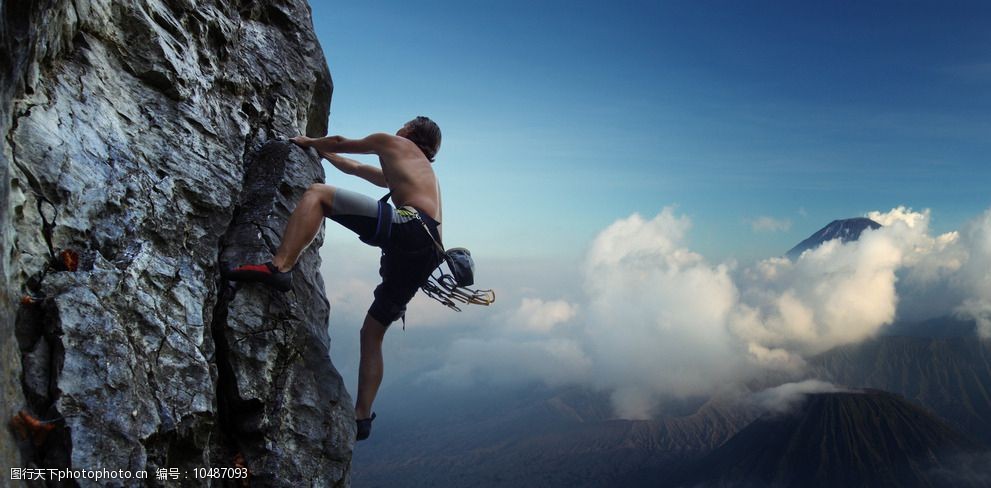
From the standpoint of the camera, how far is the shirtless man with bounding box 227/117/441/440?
7281 mm

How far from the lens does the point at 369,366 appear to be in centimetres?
884

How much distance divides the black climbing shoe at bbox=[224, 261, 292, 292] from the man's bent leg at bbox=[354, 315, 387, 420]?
194 cm

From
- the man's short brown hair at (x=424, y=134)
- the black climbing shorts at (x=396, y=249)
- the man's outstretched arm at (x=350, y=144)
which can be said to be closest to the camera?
the black climbing shorts at (x=396, y=249)

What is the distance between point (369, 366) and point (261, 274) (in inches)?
96.3

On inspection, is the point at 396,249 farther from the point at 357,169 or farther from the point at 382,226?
the point at 357,169

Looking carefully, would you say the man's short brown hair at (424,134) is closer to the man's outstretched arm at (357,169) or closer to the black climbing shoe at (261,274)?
the man's outstretched arm at (357,169)

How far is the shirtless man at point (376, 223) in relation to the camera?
7.28m

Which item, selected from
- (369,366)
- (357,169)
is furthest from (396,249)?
(357,169)

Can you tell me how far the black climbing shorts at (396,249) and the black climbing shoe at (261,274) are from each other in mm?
997

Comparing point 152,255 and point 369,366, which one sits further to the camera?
point 369,366

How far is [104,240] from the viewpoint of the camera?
5.89 meters

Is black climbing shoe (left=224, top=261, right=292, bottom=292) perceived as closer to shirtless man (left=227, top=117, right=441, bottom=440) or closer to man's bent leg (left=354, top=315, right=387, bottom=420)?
shirtless man (left=227, top=117, right=441, bottom=440)

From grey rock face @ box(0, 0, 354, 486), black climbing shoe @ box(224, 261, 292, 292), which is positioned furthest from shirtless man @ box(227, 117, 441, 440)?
grey rock face @ box(0, 0, 354, 486)

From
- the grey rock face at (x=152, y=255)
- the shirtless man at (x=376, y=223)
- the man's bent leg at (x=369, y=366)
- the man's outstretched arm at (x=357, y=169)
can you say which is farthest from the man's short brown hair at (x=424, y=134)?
the man's bent leg at (x=369, y=366)
